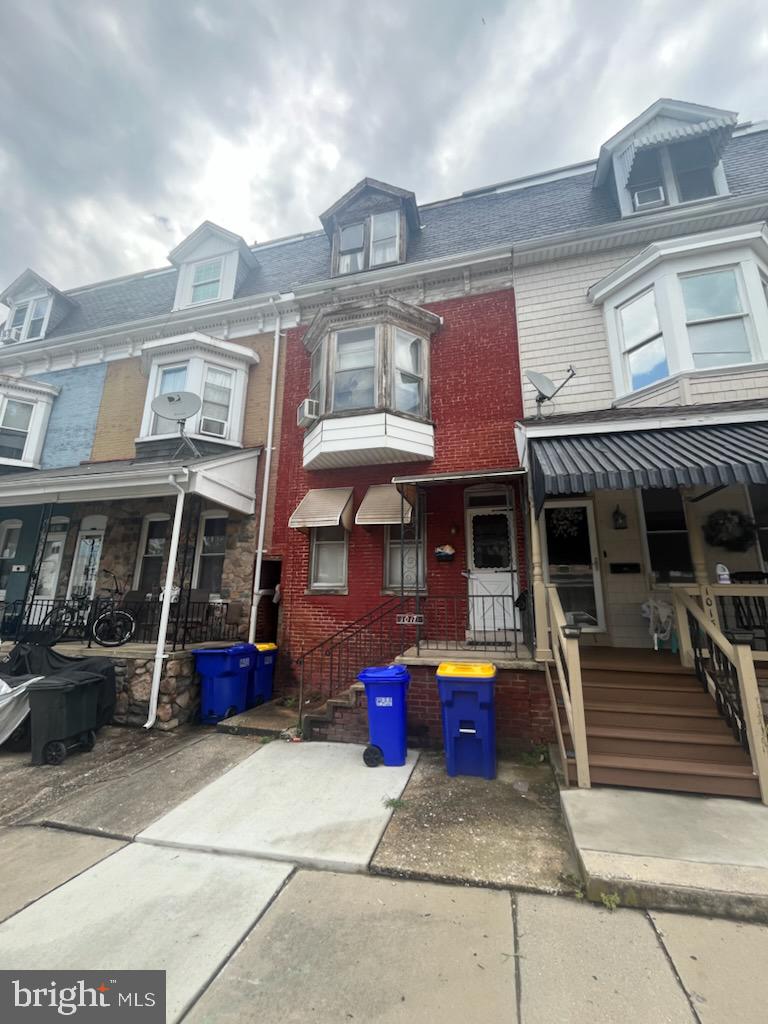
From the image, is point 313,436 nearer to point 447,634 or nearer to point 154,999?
point 447,634

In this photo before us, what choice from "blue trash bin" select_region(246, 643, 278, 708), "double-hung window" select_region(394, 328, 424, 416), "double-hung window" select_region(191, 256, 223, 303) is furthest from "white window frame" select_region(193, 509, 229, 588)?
"double-hung window" select_region(191, 256, 223, 303)

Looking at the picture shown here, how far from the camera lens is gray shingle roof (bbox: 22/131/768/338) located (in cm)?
872

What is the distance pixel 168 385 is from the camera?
1002cm

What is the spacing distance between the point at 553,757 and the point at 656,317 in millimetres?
6864

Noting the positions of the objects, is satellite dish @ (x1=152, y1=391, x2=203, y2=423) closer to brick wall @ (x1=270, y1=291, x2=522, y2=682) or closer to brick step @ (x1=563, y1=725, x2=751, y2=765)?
brick wall @ (x1=270, y1=291, x2=522, y2=682)

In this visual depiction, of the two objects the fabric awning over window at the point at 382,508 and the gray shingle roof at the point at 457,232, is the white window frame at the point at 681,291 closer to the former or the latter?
the gray shingle roof at the point at 457,232

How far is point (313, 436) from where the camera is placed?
8383 millimetres

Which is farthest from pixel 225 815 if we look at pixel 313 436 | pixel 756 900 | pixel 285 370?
pixel 285 370

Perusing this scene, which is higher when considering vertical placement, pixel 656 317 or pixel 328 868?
pixel 656 317

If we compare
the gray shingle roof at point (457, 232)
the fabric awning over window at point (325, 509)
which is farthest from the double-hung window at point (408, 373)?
the gray shingle roof at point (457, 232)

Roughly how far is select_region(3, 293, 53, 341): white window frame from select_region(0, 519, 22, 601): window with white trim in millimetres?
5906

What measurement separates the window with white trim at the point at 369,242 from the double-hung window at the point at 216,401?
3763 mm

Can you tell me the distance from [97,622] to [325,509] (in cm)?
446

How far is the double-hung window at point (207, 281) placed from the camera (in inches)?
446
